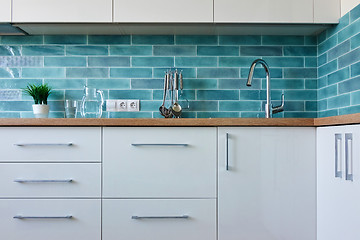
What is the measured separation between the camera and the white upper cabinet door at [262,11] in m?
2.43

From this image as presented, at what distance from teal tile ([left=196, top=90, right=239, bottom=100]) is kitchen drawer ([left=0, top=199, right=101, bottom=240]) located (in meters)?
1.06

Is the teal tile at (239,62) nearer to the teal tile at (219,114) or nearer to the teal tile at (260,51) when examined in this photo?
the teal tile at (260,51)

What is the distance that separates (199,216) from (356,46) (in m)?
1.23

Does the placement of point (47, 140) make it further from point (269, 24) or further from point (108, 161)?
point (269, 24)

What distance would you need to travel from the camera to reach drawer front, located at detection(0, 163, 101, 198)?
2.09 metres

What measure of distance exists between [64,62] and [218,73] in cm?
105

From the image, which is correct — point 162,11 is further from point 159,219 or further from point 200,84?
point 159,219

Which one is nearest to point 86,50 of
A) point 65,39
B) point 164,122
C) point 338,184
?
point 65,39

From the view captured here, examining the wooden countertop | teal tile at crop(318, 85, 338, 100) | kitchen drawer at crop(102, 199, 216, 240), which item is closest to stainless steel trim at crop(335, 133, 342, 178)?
the wooden countertop

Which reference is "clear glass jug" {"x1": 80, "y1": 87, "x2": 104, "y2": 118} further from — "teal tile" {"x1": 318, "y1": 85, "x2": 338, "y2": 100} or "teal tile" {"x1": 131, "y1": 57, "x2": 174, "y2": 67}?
"teal tile" {"x1": 318, "y1": 85, "x2": 338, "y2": 100}

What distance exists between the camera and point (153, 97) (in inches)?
108

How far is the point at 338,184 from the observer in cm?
176

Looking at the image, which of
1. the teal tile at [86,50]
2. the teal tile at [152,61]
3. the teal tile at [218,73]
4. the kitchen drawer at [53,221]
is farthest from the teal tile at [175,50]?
the kitchen drawer at [53,221]

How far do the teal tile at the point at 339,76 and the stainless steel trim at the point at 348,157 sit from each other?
2.45ft
